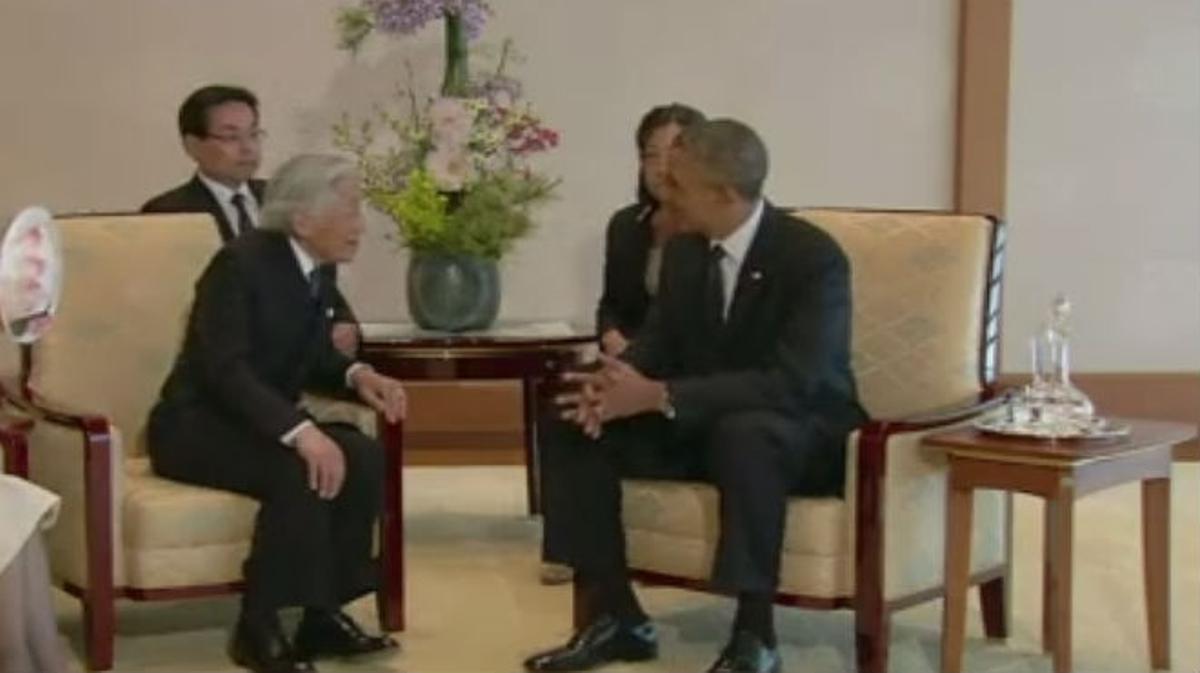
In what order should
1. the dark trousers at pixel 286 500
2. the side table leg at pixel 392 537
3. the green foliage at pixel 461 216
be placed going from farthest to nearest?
the green foliage at pixel 461 216
the side table leg at pixel 392 537
the dark trousers at pixel 286 500

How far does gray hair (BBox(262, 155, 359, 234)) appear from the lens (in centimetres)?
415

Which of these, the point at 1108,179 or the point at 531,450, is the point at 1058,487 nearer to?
the point at 531,450

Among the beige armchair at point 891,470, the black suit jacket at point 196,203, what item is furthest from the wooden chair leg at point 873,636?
the black suit jacket at point 196,203

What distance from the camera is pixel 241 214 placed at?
514cm

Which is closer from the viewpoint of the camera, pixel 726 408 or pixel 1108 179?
pixel 726 408

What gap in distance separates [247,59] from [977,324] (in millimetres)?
3019

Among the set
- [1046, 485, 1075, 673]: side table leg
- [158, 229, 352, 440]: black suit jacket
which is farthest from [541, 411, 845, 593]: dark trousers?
[158, 229, 352, 440]: black suit jacket

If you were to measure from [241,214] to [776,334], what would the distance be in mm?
1710

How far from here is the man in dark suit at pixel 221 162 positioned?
5.11m

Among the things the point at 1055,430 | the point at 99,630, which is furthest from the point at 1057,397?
the point at 99,630

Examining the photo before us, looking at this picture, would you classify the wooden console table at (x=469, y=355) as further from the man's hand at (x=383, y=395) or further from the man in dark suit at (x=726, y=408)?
the man in dark suit at (x=726, y=408)

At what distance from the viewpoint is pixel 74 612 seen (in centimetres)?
464

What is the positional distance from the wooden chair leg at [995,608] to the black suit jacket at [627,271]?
3.85ft

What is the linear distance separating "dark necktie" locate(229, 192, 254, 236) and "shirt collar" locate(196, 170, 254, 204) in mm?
10
